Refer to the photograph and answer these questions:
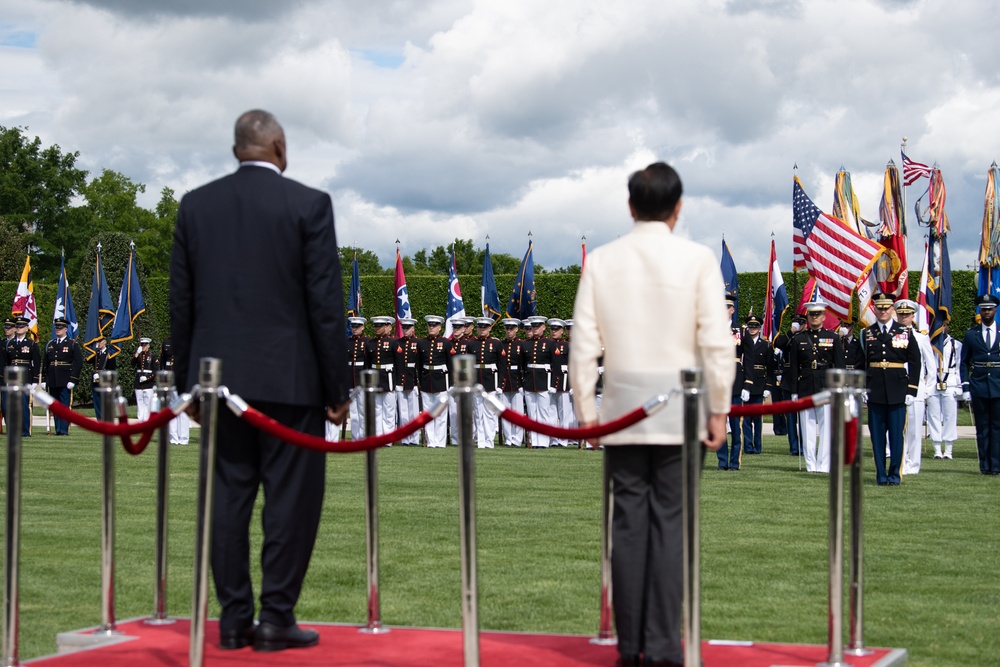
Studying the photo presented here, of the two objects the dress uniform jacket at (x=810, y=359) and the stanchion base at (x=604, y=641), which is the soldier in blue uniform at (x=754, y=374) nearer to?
the dress uniform jacket at (x=810, y=359)

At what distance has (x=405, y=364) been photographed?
2480cm

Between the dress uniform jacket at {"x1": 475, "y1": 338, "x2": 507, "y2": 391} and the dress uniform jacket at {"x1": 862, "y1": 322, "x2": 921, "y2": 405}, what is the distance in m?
10.1

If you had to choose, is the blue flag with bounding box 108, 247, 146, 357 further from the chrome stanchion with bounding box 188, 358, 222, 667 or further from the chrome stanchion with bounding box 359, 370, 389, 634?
the chrome stanchion with bounding box 188, 358, 222, 667

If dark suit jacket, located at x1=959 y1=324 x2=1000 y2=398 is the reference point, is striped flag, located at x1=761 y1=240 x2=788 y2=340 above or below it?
above

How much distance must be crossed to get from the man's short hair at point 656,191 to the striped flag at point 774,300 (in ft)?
75.4

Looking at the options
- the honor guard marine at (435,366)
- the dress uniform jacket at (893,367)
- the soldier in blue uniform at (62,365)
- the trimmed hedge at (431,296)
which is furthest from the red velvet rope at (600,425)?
the trimmed hedge at (431,296)

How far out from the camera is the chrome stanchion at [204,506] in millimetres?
5215

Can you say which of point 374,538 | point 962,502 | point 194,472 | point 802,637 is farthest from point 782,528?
point 194,472

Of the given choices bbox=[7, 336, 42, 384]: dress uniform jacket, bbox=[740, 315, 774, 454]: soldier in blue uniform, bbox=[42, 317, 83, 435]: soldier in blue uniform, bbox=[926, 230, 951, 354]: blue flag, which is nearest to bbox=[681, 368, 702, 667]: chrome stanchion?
bbox=[740, 315, 774, 454]: soldier in blue uniform

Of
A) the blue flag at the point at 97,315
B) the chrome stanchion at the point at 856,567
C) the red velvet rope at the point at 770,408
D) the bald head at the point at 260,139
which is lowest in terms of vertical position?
the chrome stanchion at the point at 856,567

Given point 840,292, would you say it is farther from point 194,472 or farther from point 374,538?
point 374,538

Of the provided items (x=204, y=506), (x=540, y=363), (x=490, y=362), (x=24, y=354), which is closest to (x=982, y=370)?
(x=540, y=363)

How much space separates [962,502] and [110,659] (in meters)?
10.1

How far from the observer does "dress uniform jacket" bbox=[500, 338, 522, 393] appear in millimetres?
24828
